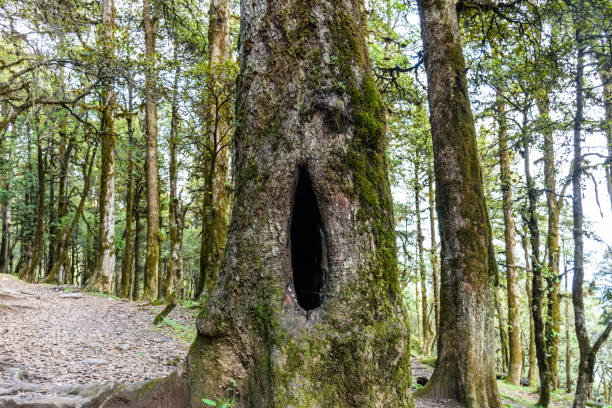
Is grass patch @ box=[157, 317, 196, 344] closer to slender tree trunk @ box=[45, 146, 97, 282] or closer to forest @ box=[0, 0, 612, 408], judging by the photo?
forest @ box=[0, 0, 612, 408]

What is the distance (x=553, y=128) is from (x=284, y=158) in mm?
7409

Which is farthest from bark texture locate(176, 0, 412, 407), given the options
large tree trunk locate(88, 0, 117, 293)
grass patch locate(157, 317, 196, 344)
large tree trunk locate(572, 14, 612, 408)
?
large tree trunk locate(88, 0, 117, 293)

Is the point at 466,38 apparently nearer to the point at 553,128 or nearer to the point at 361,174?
the point at 553,128

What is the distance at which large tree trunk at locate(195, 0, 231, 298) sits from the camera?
8070mm

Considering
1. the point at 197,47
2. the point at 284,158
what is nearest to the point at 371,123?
the point at 284,158

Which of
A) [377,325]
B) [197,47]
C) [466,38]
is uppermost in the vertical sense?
[197,47]

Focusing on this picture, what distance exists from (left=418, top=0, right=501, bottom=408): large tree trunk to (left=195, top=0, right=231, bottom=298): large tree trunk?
4166 mm

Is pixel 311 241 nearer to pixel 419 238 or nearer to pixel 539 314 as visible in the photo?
pixel 539 314

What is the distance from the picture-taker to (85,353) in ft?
17.8

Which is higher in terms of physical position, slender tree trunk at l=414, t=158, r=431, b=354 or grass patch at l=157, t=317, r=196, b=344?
slender tree trunk at l=414, t=158, r=431, b=354

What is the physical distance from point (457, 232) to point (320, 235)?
2876 mm

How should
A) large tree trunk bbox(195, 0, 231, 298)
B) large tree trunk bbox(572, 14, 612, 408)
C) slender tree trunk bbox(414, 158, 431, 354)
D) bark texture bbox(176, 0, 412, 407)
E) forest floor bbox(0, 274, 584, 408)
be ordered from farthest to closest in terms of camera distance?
slender tree trunk bbox(414, 158, 431, 354), large tree trunk bbox(195, 0, 231, 298), large tree trunk bbox(572, 14, 612, 408), forest floor bbox(0, 274, 584, 408), bark texture bbox(176, 0, 412, 407)

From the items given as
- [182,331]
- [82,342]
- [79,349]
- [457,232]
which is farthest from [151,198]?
[457,232]

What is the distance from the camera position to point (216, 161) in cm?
977
